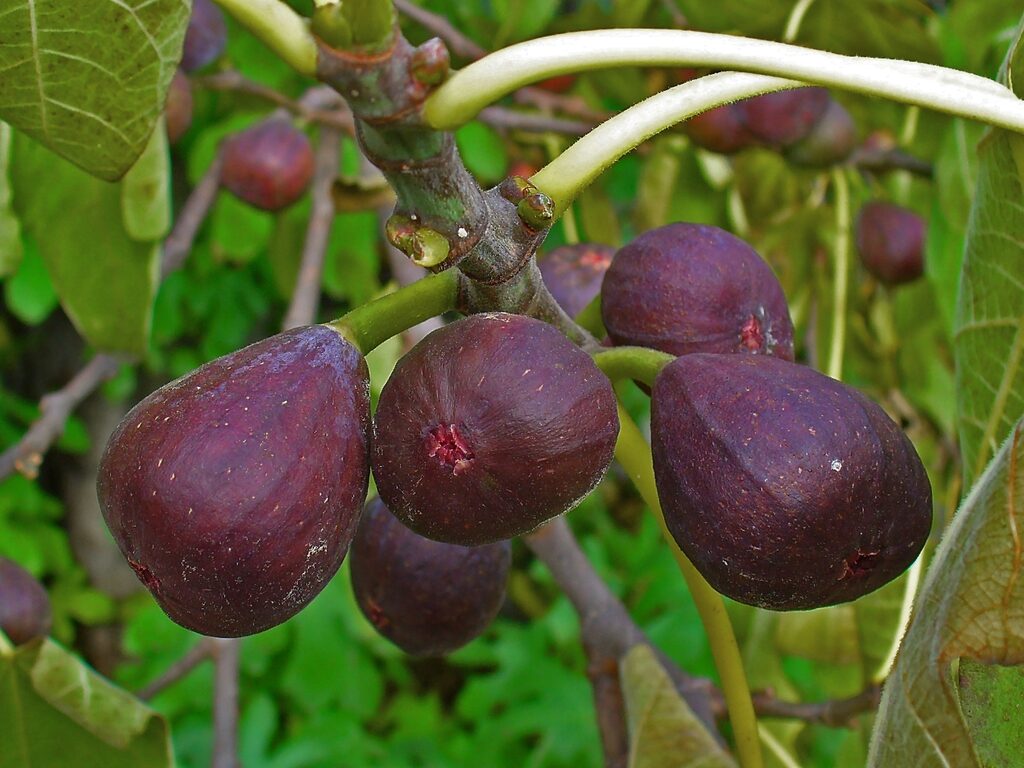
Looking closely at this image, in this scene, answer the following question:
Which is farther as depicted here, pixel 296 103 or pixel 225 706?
pixel 296 103

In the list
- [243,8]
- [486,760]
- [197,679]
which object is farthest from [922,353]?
[197,679]

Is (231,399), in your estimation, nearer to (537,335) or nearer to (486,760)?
(537,335)

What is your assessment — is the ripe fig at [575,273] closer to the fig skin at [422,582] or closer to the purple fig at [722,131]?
the fig skin at [422,582]

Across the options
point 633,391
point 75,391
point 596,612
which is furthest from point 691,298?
point 633,391

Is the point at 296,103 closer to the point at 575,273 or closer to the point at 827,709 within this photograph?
the point at 575,273

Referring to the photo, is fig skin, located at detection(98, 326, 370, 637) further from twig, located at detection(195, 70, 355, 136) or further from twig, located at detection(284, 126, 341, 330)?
twig, located at detection(195, 70, 355, 136)

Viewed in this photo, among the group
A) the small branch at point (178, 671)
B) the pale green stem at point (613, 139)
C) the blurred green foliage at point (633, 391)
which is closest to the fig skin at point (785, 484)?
the pale green stem at point (613, 139)

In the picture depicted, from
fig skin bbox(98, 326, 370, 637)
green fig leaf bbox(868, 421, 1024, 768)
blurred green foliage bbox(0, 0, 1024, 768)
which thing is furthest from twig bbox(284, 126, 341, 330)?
green fig leaf bbox(868, 421, 1024, 768)
